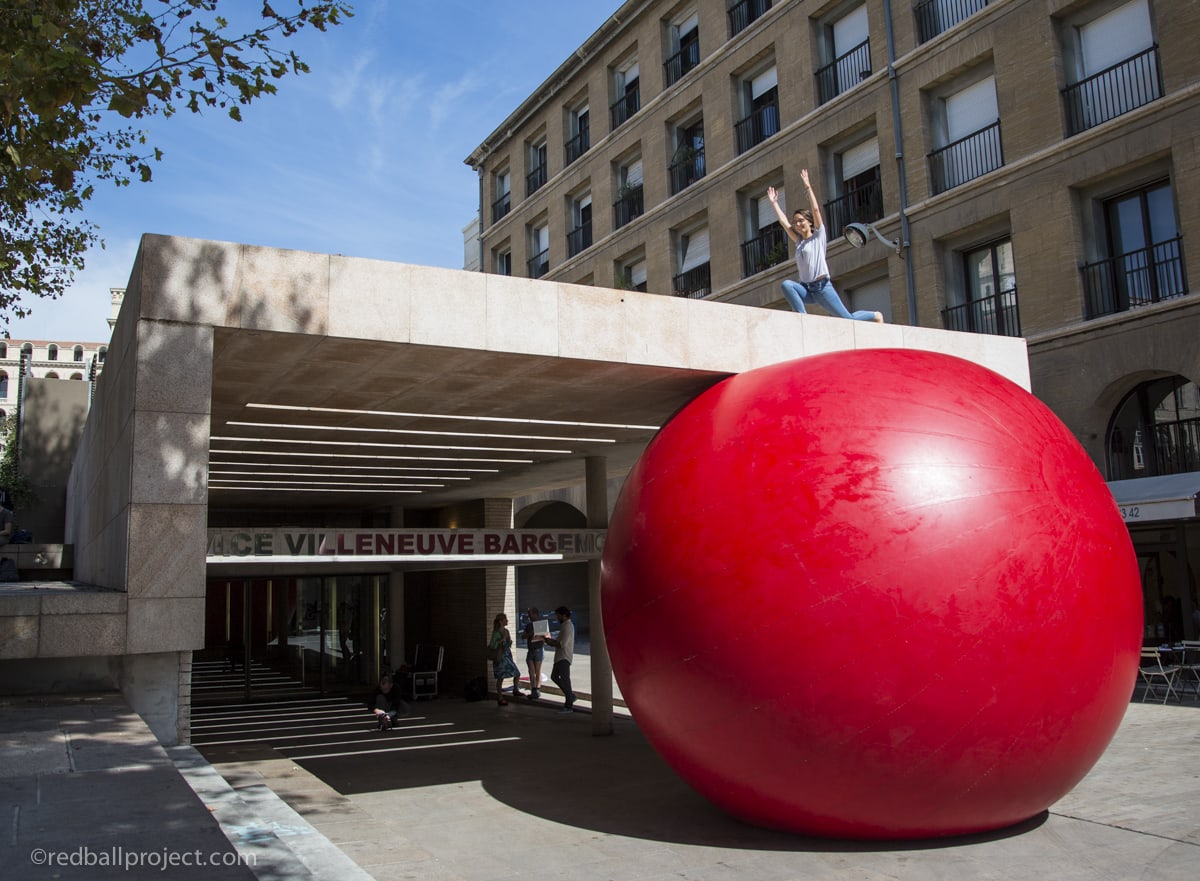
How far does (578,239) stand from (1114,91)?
1821 centimetres

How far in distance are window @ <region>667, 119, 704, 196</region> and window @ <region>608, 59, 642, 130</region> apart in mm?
2439

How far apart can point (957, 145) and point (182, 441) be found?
18984 mm

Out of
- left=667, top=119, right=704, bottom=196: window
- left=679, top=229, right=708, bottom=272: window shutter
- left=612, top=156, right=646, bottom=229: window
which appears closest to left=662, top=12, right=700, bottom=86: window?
left=667, top=119, right=704, bottom=196: window

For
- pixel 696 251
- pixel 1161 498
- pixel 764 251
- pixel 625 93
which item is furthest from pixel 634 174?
pixel 1161 498

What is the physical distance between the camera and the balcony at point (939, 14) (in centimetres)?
2172

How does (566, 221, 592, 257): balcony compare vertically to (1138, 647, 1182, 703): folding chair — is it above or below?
above

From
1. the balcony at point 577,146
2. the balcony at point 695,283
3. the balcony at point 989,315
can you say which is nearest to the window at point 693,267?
the balcony at point 695,283

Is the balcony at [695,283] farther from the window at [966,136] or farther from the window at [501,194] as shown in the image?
the window at [501,194]

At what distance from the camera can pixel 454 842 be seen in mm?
8250

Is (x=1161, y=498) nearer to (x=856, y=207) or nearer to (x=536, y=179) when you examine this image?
(x=856, y=207)

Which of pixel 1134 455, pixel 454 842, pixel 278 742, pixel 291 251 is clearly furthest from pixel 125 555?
pixel 1134 455

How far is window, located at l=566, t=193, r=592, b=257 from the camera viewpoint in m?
33.7

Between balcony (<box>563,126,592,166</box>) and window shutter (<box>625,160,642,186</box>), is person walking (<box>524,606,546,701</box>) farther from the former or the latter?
balcony (<box>563,126,592,166</box>)

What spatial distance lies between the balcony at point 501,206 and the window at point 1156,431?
24786 mm
